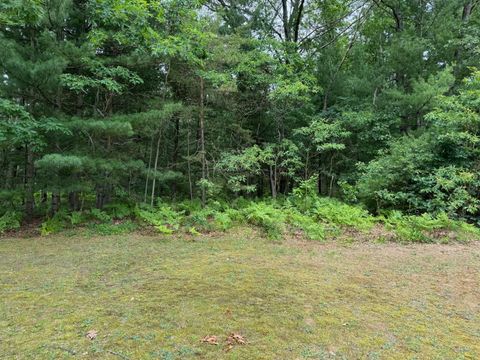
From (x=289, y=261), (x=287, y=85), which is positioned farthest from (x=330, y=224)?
(x=287, y=85)

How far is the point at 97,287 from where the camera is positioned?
3568mm

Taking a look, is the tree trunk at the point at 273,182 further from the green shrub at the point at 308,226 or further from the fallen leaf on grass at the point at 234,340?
the fallen leaf on grass at the point at 234,340

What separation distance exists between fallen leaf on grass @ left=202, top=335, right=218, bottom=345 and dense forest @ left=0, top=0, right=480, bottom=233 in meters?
4.43

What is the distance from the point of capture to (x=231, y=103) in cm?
998

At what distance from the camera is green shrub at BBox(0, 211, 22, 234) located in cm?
656

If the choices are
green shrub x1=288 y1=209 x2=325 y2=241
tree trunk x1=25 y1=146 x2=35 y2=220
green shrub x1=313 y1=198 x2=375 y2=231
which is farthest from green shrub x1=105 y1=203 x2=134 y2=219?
green shrub x1=313 y1=198 x2=375 y2=231

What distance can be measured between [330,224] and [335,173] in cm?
593

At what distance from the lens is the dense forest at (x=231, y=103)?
629cm

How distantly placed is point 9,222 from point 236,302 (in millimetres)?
5786

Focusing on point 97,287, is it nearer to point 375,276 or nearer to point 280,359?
point 280,359

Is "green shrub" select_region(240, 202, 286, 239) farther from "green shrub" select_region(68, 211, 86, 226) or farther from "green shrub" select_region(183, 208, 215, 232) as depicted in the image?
"green shrub" select_region(68, 211, 86, 226)

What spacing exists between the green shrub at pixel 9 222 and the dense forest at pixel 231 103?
384 mm

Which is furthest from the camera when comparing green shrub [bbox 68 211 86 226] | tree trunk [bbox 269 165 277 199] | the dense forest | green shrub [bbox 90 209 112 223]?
tree trunk [bbox 269 165 277 199]

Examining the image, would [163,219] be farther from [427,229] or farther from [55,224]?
[427,229]
